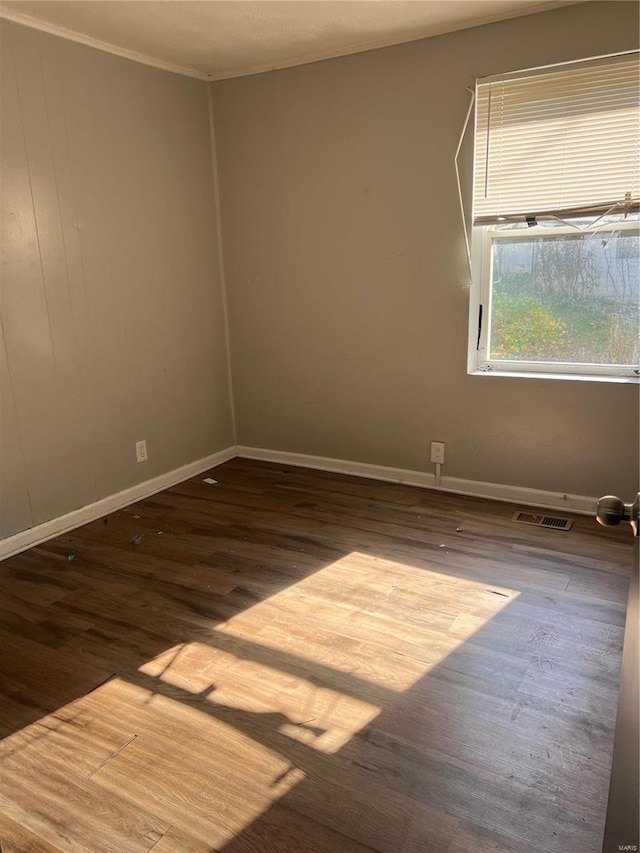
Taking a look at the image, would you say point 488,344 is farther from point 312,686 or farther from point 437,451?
point 312,686

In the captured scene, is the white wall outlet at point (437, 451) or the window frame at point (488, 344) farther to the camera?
the white wall outlet at point (437, 451)

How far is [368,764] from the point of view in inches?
64.4

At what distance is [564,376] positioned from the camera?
3.17 meters

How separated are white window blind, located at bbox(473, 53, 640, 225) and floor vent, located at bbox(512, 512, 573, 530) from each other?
1529mm

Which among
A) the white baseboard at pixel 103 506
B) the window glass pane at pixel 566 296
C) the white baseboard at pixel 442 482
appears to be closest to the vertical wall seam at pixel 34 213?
the white baseboard at pixel 103 506

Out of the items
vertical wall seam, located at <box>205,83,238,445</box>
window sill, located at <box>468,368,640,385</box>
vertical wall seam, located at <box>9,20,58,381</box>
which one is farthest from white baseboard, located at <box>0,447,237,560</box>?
window sill, located at <box>468,368,640,385</box>

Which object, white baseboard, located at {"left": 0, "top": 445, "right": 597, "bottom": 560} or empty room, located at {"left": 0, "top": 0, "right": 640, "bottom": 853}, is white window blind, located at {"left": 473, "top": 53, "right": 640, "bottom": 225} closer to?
empty room, located at {"left": 0, "top": 0, "right": 640, "bottom": 853}

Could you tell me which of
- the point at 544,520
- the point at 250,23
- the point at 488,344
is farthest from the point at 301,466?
the point at 250,23

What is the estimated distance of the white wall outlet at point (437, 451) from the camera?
11.6ft

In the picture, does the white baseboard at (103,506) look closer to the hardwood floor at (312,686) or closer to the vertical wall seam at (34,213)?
the hardwood floor at (312,686)

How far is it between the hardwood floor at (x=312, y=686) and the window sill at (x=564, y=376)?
757mm

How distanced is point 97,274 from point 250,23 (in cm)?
145

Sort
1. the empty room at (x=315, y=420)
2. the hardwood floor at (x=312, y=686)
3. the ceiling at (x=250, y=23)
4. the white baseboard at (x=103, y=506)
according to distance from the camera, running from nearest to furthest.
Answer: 1. the hardwood floor at (x=312, y=686)
2. the empty room at (x=315, y=420)
3. the ceiling at (x=250, y=23)
4. the white baseboard at (x=103, y=506)

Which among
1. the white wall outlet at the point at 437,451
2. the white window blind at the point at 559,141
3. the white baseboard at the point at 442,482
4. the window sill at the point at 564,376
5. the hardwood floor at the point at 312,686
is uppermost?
the white window blind at the point at 559,141
